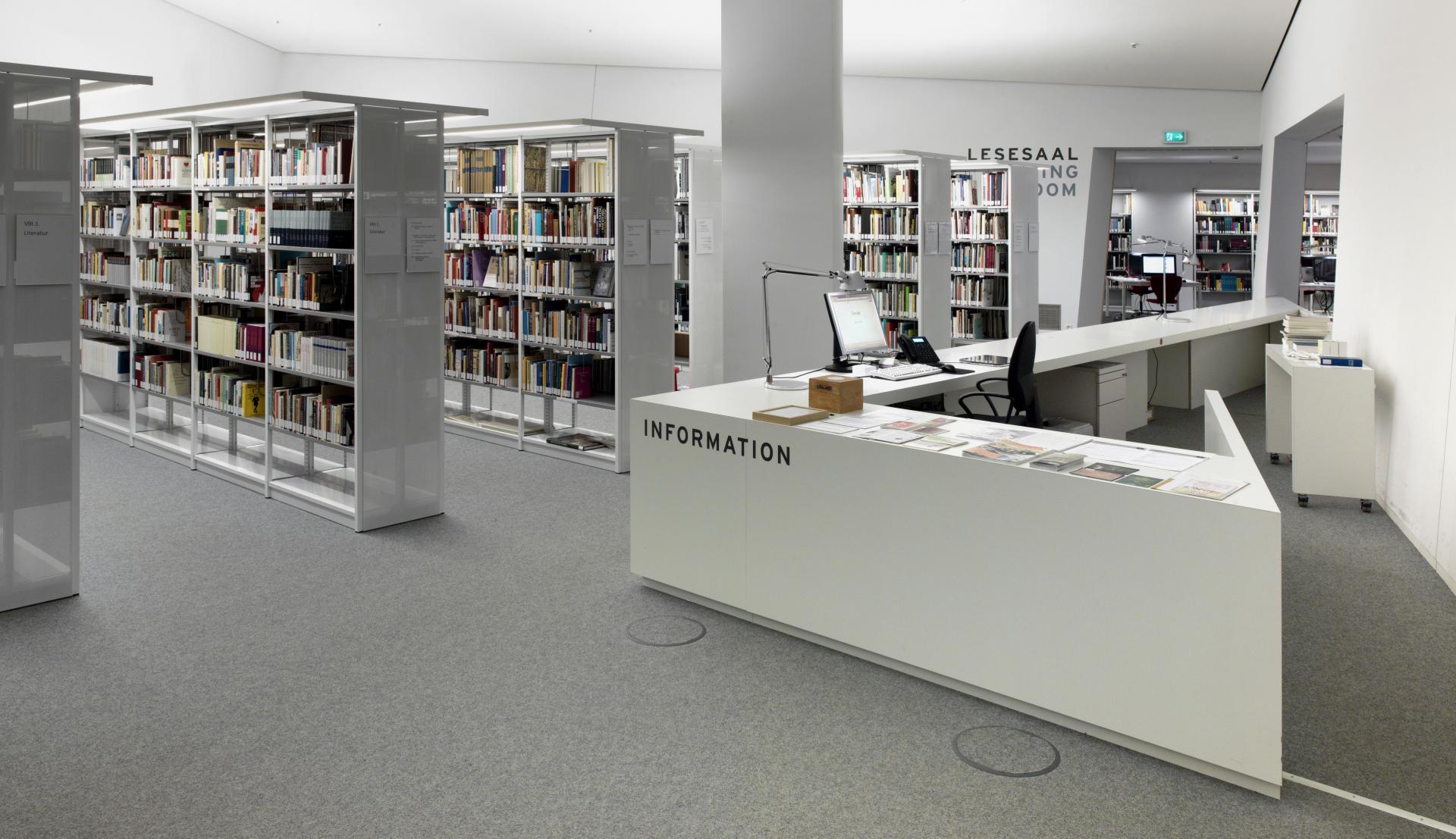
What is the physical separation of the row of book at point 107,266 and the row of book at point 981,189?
7350 mm

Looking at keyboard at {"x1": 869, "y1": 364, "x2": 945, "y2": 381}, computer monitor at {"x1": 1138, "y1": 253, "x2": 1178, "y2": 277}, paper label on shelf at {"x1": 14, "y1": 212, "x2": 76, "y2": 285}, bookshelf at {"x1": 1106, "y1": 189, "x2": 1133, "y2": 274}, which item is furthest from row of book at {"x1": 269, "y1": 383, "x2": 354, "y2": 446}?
bookshelf at {"x1": 1106, "y1": 189, "x2": 1133, "y2": 274}

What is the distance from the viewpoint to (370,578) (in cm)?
473

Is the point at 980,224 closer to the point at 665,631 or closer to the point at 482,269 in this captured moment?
the point at 482,269

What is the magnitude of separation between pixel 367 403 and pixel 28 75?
1998 millimetres

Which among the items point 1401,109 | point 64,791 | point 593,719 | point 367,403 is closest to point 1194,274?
point 1401,109

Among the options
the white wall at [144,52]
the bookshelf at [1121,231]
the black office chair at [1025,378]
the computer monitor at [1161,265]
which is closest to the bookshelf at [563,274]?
the black office chair at [1025,378]

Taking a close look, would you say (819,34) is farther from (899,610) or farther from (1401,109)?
(899,610)

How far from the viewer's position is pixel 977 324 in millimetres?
11312

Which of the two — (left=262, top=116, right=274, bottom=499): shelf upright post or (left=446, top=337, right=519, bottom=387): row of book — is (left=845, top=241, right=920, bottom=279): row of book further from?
(left=262, top=116, right=274, bottom=499): shelf upright post

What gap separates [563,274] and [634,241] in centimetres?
64

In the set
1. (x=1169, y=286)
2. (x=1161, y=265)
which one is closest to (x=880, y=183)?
(x=1169, y=286)

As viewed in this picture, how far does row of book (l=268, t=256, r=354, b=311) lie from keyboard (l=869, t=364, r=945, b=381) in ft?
9.14

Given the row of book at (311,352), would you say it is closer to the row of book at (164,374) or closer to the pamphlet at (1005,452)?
the row of book at (164,374)

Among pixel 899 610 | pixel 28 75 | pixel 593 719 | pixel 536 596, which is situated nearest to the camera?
pixel 593 719
